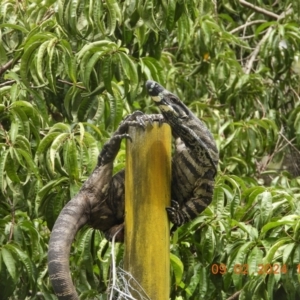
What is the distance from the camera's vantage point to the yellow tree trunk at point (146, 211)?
254 cm

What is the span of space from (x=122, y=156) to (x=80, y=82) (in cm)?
44

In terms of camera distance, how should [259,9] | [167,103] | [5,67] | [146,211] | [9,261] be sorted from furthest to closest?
[259,9] → [5,67] → [9,261] → [167,103] → [146,211]

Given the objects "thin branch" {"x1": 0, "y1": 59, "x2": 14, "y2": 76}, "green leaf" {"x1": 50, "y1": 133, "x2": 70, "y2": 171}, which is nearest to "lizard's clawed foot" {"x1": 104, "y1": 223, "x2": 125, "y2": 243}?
"green leaf" {"x1": 50, "y1": 133, "x2": 70, "y2": 171}

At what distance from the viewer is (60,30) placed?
4.06 metres

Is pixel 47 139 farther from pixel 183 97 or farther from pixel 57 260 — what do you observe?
pixel 183 97

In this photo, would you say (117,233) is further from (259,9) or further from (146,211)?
(259,9)

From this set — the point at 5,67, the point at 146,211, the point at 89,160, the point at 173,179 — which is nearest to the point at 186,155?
the point at 173,179

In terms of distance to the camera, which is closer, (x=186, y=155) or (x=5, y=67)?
(x=186, y=155)

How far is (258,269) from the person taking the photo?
142 inches

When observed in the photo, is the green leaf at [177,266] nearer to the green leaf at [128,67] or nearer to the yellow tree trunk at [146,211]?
the green leaf at [128,67]

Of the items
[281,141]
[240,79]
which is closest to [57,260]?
[240,79]

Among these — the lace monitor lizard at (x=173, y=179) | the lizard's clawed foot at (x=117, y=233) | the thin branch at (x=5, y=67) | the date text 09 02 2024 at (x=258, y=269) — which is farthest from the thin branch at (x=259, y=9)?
the lizard's clawed foot at (x=117, y=233)
